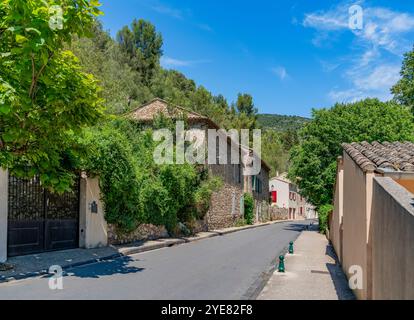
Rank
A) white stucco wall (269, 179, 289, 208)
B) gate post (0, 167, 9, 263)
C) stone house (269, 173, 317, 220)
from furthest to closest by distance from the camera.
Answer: white stucco wall (269, 179, 289, 208) → stone house (269, 173, 317, 220) → gate post (0, 167, 9, 263)

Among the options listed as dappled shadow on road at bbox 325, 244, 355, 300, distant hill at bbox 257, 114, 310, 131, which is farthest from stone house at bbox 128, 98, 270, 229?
distant hill at bbox 257, 114, 310, 131

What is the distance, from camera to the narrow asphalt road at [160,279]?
788cm

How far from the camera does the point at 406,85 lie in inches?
1380

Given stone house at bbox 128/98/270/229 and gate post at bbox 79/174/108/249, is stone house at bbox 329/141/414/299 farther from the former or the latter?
stone house at bbox 128/98/270/229

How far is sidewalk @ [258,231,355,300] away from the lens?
8.12 m

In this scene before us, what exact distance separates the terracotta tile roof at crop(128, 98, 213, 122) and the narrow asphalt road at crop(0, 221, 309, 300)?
10.7 m

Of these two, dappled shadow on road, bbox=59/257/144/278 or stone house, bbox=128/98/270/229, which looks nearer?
dappled shadow on road, bbox=59/257/144/278

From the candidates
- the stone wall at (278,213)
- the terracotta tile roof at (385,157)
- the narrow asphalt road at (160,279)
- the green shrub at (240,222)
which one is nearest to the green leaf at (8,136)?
the narrow asphalt road at (160,279)

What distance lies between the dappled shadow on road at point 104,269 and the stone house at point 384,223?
5.67 meters

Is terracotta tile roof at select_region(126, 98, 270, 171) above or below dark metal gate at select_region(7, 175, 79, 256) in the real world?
above

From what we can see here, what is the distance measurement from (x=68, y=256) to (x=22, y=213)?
6.13ft

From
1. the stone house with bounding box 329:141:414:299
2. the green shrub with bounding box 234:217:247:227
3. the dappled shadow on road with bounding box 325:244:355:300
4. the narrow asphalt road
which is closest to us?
the stone house with bounding box 329:141:414:299

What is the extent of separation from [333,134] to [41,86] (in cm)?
2201

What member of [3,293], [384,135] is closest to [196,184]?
[384,135]
